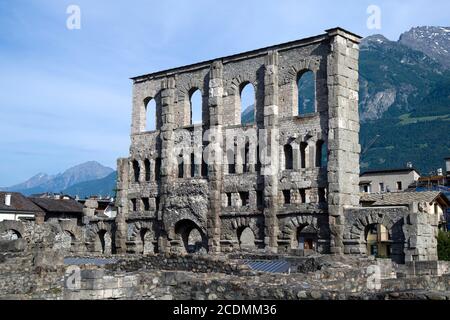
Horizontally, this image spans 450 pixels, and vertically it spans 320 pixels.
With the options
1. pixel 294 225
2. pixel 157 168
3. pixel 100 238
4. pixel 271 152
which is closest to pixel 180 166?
pixel 157 168

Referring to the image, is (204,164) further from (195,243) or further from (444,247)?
(444,247)

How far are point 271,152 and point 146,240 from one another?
12117 mm

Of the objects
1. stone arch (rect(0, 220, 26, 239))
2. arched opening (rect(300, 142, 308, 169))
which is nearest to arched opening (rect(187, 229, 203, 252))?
arched opening (rect(300, 142, 308, 169))

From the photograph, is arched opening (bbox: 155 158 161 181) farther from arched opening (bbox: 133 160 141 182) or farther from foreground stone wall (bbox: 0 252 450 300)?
foreground stone wall (bbox: 0 252 450 300)

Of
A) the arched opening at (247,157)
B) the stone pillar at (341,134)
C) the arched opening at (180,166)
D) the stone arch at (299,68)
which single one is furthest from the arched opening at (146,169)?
the stone pillar at (341,134)

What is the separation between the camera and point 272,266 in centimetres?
2116

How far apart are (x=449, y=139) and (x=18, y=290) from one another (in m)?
191

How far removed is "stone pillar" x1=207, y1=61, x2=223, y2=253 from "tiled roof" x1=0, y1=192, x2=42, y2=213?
35.5m

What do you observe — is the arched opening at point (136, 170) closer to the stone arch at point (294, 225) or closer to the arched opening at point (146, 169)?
the arched opening at point (146, 169)

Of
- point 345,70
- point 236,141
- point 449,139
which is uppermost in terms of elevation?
point 449,139

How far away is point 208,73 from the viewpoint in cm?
3997

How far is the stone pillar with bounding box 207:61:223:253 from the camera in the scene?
37844 millimetres
